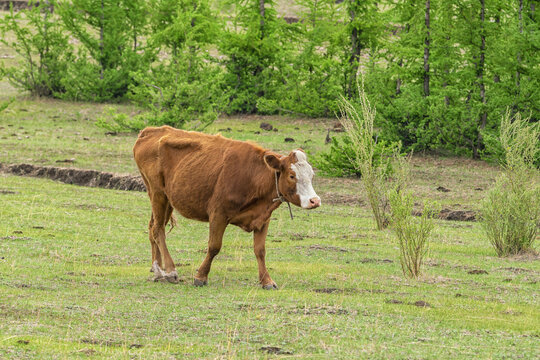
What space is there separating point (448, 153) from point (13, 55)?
3127 cm

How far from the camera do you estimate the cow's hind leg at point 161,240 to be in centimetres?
1049

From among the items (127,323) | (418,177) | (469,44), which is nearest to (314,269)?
(127,323)

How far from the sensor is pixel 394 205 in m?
11.8

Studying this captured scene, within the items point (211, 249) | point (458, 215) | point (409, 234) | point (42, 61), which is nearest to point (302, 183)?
point (211, 249)

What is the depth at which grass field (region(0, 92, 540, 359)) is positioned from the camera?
7.31 meters

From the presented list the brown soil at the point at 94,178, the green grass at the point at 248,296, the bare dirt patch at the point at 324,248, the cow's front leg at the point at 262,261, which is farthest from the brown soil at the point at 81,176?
the cow's front leg at the point at 262,261

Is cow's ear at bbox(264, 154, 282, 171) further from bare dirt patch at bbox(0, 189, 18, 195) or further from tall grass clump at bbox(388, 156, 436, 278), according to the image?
bare dirt patch at bbox(0, 189, 18, 195)

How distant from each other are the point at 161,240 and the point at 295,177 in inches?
85.5

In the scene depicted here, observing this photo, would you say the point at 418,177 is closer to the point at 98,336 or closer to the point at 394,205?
the point at 394,205

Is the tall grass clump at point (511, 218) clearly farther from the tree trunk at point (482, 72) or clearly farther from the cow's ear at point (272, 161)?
the tree trunk at point (482, 72)

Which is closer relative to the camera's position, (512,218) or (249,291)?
(249,291)

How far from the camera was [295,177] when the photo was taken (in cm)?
990

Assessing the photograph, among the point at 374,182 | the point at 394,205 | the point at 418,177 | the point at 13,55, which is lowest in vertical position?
the point at 13,55

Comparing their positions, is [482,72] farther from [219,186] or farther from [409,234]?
[219,186]
